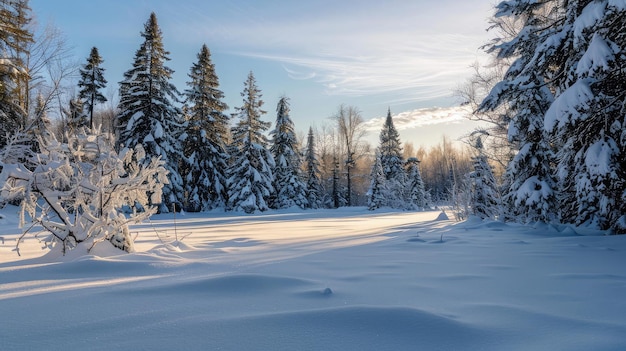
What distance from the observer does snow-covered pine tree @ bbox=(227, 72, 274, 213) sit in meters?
23.0

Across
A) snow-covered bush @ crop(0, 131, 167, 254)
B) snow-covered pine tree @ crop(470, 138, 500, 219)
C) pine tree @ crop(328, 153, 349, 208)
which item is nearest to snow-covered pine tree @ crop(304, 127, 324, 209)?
pine tree @ crop(328, 153, 349, 208)

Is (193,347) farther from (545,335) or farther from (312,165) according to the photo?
(312,165)

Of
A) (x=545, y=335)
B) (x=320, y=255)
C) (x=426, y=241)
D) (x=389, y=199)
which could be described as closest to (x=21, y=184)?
(x=320, y=255)

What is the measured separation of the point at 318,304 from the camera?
2.29 metres

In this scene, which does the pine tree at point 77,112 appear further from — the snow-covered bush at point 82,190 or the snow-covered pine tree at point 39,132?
the snow-covered bush at point 82,190

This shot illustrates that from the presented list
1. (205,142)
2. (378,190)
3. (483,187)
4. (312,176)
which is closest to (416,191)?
(378,190)

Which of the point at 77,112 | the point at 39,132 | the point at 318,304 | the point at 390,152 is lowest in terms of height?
the point at 318,304

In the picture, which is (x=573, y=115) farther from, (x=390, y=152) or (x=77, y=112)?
(x=390, y=152)

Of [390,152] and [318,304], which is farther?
[390,152]

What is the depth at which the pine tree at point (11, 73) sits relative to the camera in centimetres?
1503

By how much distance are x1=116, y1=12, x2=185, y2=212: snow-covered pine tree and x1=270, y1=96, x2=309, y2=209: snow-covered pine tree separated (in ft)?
37.4

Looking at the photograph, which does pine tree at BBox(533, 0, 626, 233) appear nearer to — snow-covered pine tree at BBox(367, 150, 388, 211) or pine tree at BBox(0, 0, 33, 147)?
pine tree at BBox(0, 0, 33, 147)

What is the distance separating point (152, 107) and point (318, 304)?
70.7 feet

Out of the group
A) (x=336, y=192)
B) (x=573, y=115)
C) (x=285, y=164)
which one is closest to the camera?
(x=573, y=115)
